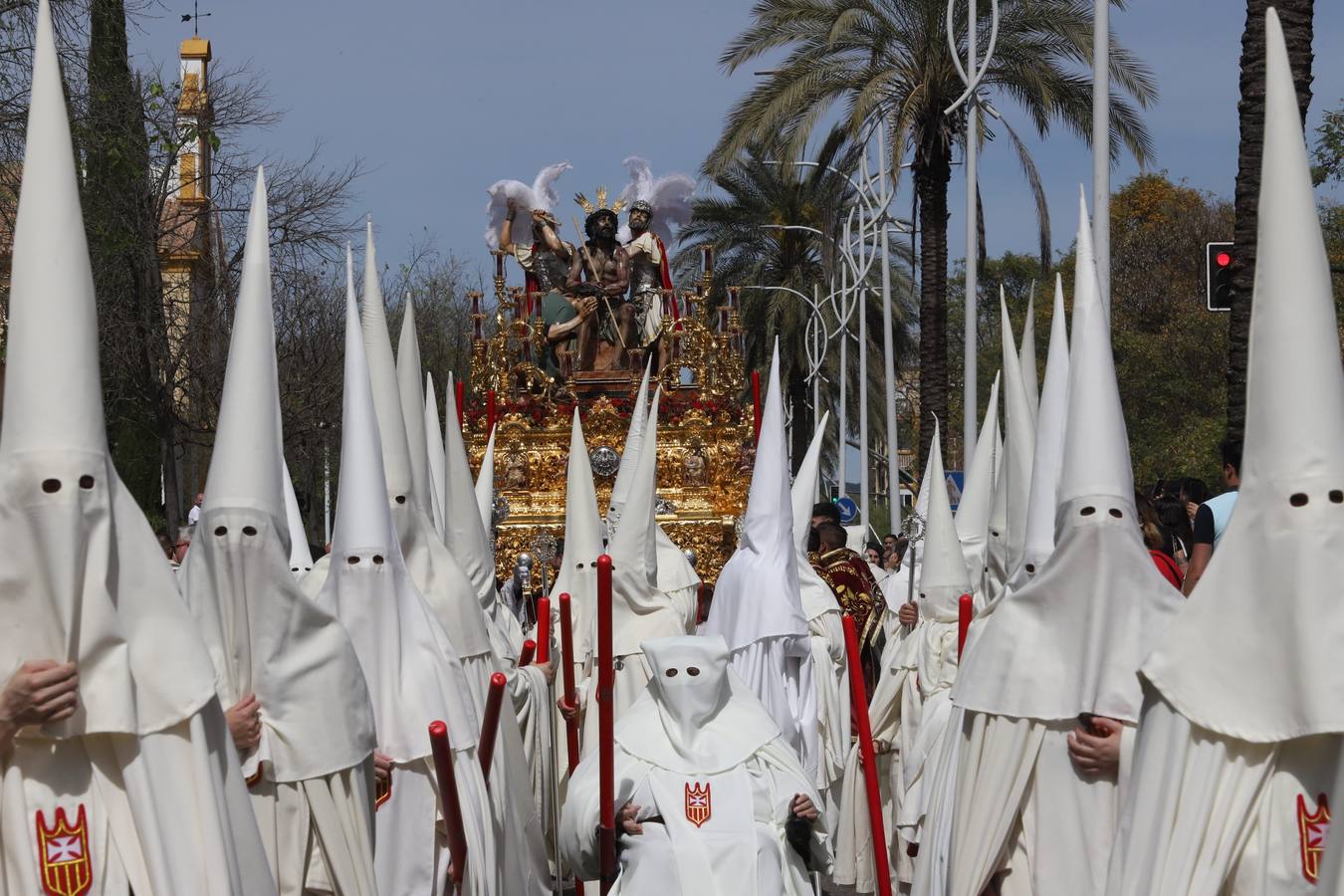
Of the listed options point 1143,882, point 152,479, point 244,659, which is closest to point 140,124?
point 152,479

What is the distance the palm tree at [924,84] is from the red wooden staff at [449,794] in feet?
55.8

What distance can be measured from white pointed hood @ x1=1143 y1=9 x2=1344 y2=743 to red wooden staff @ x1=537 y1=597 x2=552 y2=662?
213 inches

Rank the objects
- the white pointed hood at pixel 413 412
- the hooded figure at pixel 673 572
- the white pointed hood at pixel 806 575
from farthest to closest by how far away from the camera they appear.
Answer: the hooded figure at pixel 673 572, the white pointed hood at pixel 806 575, the white pointed hood at pixel 413 412

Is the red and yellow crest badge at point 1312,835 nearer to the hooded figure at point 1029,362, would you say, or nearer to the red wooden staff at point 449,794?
the red wooden staff at point 449,794

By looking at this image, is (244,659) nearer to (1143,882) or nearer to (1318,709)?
(1143,882)

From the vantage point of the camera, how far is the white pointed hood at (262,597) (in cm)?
553

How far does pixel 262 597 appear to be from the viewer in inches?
217

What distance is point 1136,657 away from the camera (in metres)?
5.76

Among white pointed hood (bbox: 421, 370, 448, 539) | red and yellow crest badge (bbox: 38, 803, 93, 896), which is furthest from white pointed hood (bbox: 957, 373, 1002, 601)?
red and yellow crest badge (bbox: 38, 803, 93, 896)

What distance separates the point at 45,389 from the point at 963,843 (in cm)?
305

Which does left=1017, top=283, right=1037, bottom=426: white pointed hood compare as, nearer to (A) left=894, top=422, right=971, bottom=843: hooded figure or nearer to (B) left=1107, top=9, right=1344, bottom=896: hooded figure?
(A) left=894, top=422, right=971, bottom=843: hooded figure

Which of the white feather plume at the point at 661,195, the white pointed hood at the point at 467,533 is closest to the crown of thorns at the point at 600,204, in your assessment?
the white feather plume at the point at 661,195

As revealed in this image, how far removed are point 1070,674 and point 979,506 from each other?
20.7 feet

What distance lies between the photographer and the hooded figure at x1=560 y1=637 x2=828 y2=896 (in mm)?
7121
